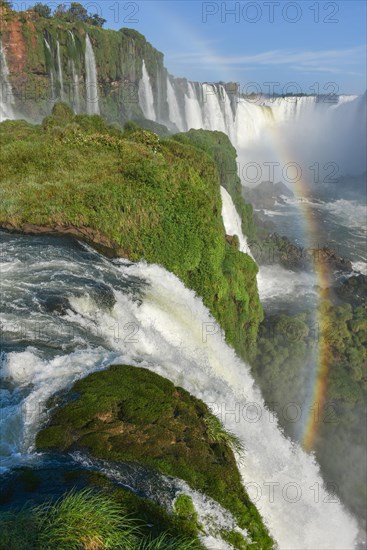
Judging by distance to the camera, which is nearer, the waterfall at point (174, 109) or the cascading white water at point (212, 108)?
the waterfall at point (174, 109)

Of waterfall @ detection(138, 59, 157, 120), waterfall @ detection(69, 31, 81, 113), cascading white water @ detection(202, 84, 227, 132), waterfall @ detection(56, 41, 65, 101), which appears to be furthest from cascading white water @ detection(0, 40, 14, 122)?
cascading white water @ detection(202, 84, 227, 132)

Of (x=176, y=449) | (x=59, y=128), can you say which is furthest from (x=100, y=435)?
(x=59, y=128)

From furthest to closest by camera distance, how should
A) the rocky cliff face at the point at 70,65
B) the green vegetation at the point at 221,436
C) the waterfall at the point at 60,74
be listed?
the waterfall at the point at 60,74, the rocky cliff face at the point at 70,65, the green vegetation at the point at 221,436

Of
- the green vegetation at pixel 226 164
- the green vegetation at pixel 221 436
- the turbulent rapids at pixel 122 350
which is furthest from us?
the green vegetation at pixel 226 164

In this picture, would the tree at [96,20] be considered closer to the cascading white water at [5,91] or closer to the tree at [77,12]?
the tree at [77,12]

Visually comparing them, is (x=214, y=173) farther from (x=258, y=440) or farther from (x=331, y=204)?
(x=331, y=204)

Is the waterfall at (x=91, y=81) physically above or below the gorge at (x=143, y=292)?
above

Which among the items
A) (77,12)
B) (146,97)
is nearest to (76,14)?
(77,12)

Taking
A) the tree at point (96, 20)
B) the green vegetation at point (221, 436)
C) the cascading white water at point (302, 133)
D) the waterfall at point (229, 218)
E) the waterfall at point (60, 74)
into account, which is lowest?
the green vegetation at point (221, 436)

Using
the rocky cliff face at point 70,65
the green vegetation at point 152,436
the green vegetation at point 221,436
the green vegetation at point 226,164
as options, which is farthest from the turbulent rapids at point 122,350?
the rocky cliff face at point 70,65
